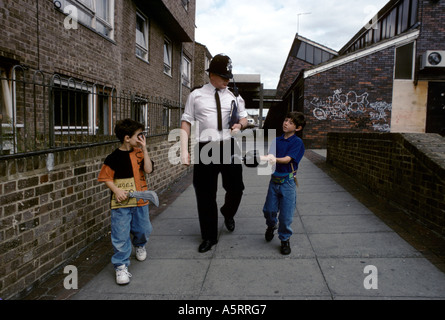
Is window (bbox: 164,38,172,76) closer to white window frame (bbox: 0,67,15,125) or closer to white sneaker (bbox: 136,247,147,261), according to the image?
white window frame (bbox: 0,67,15,125)

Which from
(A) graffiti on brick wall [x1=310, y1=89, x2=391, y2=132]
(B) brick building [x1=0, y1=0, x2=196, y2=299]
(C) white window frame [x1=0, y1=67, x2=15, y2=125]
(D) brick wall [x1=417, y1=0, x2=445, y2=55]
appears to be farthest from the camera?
(A) graffiti on brick wall [x1=310, y1=89, x2=391, y2=132]

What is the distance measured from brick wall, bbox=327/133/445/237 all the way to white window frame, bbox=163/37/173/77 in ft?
33.0

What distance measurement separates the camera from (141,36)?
11.8m

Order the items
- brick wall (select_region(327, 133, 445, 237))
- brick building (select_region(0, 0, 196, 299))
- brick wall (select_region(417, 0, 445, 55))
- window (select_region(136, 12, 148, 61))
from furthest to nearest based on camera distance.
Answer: brick wall (select_region(417, 0, 445, 55)), window (select_region(136, 12, 148, 61)), brick wall (select_region(327, 133, 445, 237)), brick building (select_region(0, 0, 196, 299))

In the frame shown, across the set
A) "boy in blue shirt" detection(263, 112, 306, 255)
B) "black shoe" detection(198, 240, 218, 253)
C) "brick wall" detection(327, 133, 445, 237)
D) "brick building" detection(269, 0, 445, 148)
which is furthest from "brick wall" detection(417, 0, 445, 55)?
"black shoe" detection(198, 240, 218, 253)

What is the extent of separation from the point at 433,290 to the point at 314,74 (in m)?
13.5

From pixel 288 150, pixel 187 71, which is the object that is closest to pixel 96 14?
pixel 288 150

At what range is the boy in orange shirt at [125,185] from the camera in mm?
2850

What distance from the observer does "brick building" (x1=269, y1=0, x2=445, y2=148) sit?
14.8m

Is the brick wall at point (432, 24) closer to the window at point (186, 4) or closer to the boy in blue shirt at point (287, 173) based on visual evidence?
the window at point (186, 4)

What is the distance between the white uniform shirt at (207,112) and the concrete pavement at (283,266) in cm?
122

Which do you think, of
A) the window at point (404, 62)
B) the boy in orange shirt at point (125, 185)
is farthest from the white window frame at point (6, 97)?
the window at point (404, 62)

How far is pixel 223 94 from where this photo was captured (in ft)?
Answer: 11.6

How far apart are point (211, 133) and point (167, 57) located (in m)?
12.5
